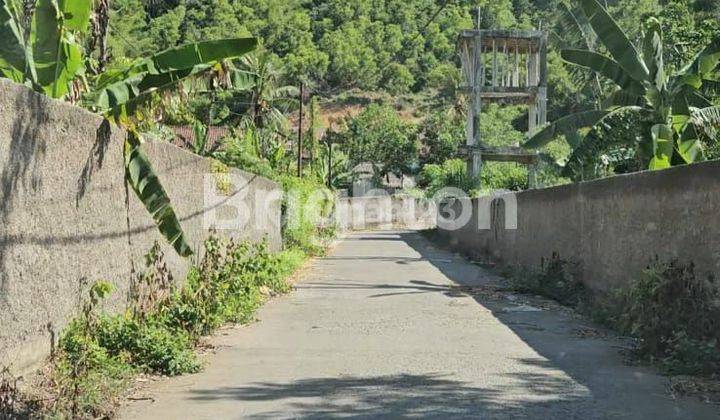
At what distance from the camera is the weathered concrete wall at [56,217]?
18.8 ft

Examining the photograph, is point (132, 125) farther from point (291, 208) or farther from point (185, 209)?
point (291, 208)

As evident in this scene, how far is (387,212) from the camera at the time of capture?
6056 cm

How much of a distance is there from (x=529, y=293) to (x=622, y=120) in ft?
14.6

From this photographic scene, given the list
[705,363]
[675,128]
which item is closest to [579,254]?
[675,128]

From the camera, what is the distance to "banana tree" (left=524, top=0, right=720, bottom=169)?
1492 cm

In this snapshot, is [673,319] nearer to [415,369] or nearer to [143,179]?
[415,369]

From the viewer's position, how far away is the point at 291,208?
77.4 ft

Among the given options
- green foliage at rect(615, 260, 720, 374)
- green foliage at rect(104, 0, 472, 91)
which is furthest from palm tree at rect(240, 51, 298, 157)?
green foliage at rect(615, 260, 720, 374)

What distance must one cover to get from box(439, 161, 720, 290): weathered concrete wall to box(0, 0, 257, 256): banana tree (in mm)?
5128

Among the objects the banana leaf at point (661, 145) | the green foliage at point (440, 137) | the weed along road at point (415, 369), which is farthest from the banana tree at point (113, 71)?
the green foliage at point (440, 137)

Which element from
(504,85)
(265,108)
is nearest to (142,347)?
(265,108)

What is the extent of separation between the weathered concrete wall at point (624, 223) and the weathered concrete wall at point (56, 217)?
5951 millimetres

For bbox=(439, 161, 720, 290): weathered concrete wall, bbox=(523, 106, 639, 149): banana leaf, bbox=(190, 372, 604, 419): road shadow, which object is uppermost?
bbox=(523, 106, 639, 149): banana leaf

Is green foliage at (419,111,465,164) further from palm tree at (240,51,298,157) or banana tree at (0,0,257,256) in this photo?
banana tree at (0,0,257,256)
